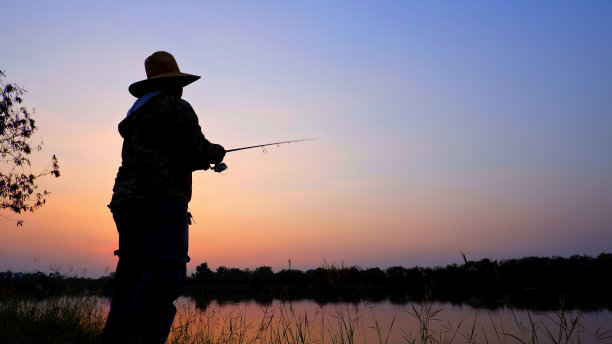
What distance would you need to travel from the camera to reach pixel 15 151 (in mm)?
12664

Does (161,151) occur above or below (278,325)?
above

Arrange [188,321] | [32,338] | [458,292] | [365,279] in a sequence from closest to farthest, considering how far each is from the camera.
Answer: [365,279]
[32,338]
[188,321]
[458,292]

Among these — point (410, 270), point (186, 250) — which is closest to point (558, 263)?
point (410, 270)

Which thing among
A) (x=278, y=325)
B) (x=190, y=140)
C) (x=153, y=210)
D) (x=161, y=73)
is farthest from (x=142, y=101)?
(x=278, y=325)

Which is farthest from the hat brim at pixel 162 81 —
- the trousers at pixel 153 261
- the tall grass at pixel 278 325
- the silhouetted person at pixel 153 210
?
the tall grass at pixel 278 325

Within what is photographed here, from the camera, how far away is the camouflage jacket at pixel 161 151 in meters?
3.42

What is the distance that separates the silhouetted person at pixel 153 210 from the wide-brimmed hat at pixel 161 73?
0.15 metres

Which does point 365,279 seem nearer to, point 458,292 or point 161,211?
point 161,211

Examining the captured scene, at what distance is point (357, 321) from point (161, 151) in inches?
91.2

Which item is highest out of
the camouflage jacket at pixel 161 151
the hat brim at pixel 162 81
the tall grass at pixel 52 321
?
the hat brim at pixel 162 81

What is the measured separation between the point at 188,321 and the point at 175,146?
4177 mm

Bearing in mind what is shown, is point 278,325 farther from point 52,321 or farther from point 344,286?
point 52,321

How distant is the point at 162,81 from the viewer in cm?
384

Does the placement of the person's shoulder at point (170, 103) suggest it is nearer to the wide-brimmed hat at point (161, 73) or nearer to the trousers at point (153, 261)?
the wide-brimmed hat at point (161, 73)
